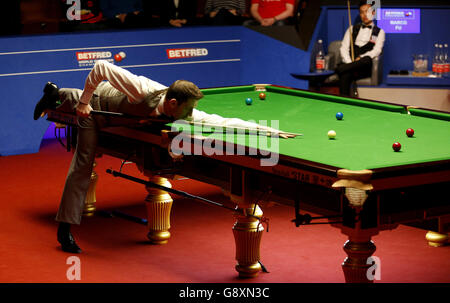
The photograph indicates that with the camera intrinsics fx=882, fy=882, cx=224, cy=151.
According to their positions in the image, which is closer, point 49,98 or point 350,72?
point 49,98

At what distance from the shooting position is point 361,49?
10312mm

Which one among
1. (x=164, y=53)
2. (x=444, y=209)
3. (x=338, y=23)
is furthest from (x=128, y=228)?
(x=338, y=23)

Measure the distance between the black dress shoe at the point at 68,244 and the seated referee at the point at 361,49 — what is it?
16.8 ft

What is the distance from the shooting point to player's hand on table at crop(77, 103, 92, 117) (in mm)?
5500

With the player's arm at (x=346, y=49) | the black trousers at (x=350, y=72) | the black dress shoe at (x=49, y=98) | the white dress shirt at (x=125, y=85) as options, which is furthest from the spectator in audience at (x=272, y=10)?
the white dress shirt at (x=125, y=85)

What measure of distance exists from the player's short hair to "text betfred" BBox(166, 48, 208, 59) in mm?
4651

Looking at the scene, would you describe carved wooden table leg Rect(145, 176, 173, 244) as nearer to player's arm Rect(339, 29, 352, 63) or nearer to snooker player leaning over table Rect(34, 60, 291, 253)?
snooker player leaning over table Rect(34, 60, 291, 253)

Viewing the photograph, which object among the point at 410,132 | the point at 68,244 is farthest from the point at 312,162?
the point at 68,244

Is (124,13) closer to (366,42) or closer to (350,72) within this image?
(350,72)

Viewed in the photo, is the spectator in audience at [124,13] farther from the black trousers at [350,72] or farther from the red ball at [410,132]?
the red ball at [410,132]

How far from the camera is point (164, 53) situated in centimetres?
977

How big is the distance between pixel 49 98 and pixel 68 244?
3.50ft

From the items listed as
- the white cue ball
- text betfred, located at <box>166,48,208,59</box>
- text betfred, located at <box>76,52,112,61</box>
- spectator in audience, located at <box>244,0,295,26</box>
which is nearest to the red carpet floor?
the white cue ball

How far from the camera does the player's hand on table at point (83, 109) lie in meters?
5.50
